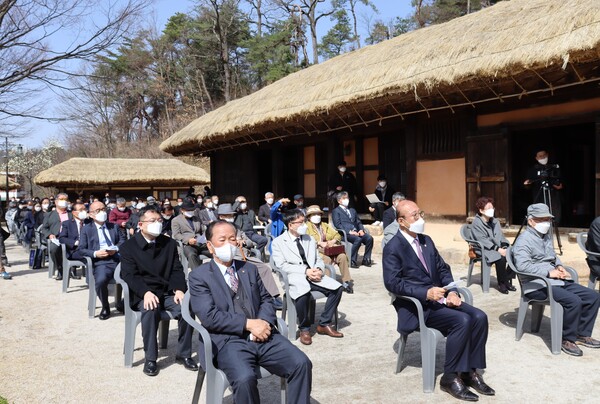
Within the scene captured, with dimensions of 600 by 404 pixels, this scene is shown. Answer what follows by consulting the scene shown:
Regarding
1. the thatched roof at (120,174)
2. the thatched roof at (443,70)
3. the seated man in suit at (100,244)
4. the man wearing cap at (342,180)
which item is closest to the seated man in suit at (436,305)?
the seated man in suit at (100,244)

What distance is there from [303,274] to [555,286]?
233 centimetres

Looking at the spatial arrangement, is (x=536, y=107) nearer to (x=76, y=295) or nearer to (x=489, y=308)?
(x=489, y=308)

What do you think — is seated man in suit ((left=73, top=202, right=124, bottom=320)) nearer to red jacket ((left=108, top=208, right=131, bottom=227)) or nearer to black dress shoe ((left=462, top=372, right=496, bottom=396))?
black dress shoe ((left=462, top=372, right=496, bottom=396))

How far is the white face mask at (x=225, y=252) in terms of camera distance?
3406 millimetres

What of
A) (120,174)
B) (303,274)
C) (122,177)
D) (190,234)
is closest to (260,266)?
(303,274)

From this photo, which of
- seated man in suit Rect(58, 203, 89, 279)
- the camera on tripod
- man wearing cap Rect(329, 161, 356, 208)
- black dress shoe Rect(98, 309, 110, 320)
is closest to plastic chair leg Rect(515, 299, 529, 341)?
the camera on tripod

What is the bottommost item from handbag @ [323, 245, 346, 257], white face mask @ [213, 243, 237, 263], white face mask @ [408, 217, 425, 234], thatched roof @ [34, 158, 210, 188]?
handbag @ [323, 245, 346, 257]

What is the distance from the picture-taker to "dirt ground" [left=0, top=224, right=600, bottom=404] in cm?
358

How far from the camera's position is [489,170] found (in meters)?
10.0

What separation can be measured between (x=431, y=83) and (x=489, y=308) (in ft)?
14.6

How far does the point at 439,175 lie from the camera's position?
11180 mm

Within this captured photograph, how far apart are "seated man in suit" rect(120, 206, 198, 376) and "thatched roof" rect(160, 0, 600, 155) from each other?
237 inches

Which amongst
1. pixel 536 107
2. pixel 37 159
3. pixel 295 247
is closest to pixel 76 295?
pixel 295 247

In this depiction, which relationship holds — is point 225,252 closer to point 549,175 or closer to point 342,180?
point 549,175
